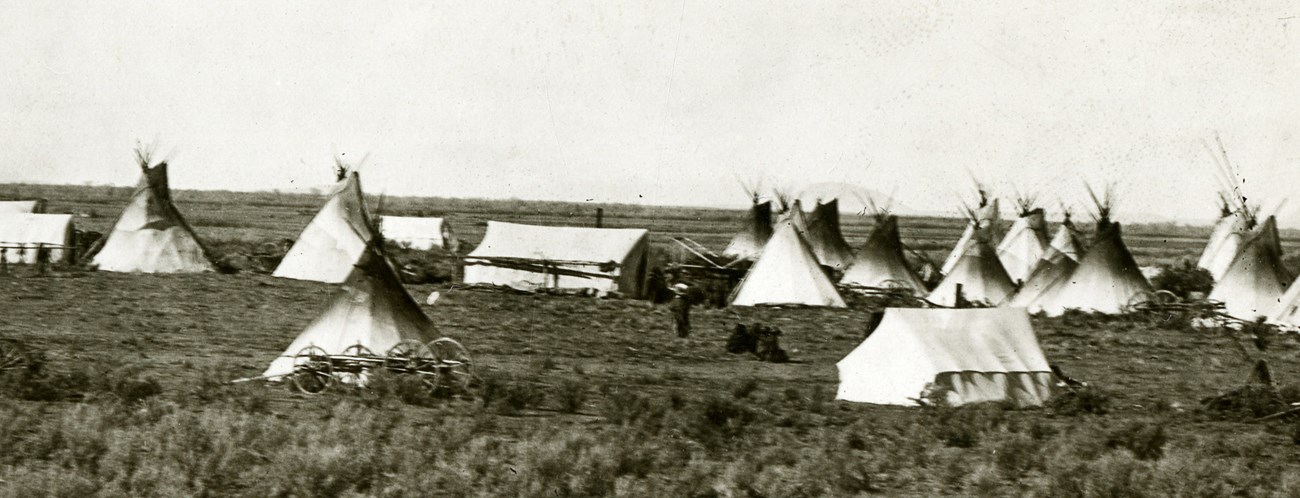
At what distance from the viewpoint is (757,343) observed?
23047 mm

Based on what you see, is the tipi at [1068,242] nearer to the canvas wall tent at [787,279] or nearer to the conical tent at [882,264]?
the conical tent at [882,264]

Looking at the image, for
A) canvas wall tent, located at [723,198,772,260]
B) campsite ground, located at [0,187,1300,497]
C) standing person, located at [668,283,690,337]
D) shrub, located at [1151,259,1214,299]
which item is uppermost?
canvas wall tent, located at [723,198,772,260]

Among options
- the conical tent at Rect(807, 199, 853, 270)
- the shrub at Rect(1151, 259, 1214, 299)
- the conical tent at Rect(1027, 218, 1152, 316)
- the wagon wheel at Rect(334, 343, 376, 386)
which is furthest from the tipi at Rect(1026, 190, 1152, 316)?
the wagon wheel at Rect(334, 343, 376, 386)

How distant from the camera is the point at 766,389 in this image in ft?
62.1

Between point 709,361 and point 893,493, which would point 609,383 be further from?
point 893,493

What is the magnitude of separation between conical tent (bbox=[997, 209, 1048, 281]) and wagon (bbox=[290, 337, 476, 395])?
93.3 ft

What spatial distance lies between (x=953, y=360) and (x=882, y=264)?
1824cm

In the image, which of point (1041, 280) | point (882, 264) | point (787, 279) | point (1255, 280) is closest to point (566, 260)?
point (787, 279)

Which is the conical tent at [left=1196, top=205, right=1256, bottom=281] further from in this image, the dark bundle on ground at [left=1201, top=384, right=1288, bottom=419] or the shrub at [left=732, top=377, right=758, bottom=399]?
the shrub at [left=732, top=377, right=758, bottom=399]

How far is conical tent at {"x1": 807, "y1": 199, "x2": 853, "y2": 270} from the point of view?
41000 millimetres

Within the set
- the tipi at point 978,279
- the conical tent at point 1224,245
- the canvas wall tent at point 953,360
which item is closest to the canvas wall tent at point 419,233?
the tipi at point 978,279

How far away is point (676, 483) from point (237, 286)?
20455 mm

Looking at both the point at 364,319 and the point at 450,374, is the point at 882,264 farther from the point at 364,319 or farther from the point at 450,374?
the point at 364,319

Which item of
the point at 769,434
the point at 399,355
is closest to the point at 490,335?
the point at 399,355
